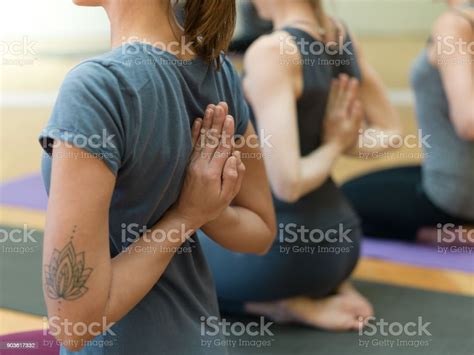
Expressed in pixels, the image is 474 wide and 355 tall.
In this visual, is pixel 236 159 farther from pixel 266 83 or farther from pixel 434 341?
pixel 434 341

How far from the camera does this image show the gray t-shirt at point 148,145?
0.90 m

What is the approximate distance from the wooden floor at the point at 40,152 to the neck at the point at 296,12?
0.95 meters

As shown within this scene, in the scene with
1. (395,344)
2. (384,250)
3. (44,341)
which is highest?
(44,341)

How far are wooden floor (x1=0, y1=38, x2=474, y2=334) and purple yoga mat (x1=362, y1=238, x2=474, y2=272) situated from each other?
0.15ft

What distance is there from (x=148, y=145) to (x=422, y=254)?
200 cm

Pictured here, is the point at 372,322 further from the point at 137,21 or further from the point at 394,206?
the point at 137,21

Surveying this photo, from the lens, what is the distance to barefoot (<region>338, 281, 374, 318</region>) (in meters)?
2.16

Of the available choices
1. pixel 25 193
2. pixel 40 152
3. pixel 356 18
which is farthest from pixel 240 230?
pixel 356 18

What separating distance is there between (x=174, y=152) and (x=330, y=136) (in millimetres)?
1147

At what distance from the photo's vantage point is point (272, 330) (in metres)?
2.10

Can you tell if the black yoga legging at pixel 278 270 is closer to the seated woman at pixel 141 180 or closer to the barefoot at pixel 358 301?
the barefoot at pixel 358 301

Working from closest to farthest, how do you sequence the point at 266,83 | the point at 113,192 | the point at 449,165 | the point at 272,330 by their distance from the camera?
the point at 113,192, the point at 266,83, the point at 272,330, the point at 449,165

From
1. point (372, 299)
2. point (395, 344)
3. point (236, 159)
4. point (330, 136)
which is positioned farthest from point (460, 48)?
point (236, 159)

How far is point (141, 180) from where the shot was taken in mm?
1001
